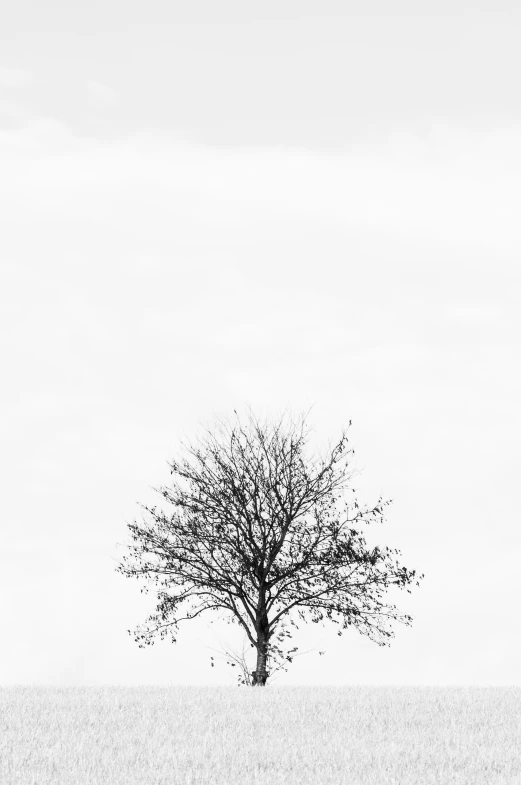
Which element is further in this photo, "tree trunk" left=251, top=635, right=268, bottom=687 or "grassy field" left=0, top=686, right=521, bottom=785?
"tree trunk" left=251, top=635, right=268, bottom=687

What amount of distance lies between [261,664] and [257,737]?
38.5 ft

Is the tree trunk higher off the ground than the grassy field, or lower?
higher

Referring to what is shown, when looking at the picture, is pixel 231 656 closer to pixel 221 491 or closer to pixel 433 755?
pixel 221 491

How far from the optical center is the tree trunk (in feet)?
103

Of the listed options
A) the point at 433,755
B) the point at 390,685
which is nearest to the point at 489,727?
the point at 433,755

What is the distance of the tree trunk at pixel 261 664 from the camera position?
3146 cm

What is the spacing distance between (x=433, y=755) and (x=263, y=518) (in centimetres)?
1400

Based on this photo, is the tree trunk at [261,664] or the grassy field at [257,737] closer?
the grassy field at [257,737]

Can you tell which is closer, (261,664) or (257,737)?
(257,737)

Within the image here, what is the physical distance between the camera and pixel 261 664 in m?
31.6

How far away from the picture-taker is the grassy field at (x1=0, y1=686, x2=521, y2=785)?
16.7 m

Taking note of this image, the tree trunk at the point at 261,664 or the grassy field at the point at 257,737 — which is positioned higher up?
the tree trunk at the point at 261,664

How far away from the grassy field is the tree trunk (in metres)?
4.05

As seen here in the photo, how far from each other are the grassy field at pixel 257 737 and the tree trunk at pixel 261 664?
4055 millimetres
